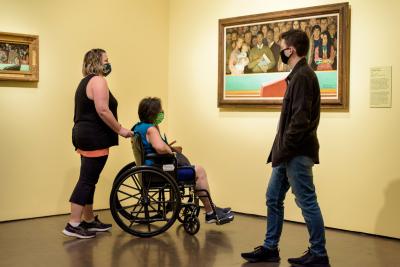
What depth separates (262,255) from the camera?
10.7 feet

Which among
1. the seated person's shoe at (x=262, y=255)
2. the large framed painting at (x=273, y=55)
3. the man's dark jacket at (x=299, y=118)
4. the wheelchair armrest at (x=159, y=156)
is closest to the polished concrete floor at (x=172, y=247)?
the seated person's shoe at (x=262, y=255)

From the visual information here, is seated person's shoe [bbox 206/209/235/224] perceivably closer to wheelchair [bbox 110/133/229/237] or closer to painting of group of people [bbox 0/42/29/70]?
wheelchair [bbox 110/133/229/237]

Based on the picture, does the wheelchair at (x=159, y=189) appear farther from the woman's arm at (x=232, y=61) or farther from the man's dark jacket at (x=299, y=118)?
the woman's arm at (x=232, y=61)

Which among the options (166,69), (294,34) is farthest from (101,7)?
(294,34)

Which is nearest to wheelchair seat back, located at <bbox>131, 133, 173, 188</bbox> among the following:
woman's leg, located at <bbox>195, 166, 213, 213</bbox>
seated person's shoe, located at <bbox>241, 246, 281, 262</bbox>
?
woman's leg, located at <bbox>195, 166, 213, 213</bbox>

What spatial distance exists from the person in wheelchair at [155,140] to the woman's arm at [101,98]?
0.65ft

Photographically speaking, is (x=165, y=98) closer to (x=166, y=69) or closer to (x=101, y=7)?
(x=166, y=69)

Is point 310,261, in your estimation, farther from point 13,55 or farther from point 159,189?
point 13,55

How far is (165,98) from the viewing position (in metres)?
5.32

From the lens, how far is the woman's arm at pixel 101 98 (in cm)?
377

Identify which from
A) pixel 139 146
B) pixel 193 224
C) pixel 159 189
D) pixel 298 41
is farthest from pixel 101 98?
pixel 298 41

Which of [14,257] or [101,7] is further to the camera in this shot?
[101,7]

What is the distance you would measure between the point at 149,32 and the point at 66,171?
1.50 metres

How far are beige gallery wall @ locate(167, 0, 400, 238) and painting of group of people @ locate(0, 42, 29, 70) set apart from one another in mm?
1475
